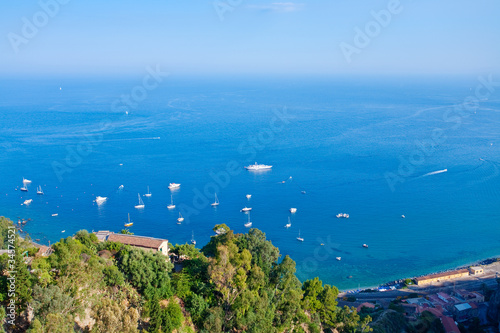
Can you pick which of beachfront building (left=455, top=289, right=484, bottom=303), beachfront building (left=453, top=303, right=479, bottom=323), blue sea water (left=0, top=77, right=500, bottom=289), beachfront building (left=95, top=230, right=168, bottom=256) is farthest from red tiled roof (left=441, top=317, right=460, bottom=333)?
beachfront building (left=95, top=230, right=168, bottom=256)

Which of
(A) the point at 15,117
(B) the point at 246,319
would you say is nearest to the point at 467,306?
(B) the point at 246,319

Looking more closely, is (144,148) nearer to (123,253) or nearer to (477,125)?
(123,253)

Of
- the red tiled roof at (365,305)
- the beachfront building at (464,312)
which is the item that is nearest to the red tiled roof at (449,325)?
the beachfront building at (464,312)

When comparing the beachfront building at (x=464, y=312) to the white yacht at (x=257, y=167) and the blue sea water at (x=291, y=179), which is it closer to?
the blue sea water at (x=291, y=179)

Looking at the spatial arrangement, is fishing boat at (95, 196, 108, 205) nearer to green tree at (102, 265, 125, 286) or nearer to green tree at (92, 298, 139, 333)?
green tree at (102, 265, 125, 286)

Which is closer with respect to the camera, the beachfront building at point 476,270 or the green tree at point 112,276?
the green tree at point 112,276

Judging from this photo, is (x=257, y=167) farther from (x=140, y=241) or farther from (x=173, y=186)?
(x=140, y=241)
